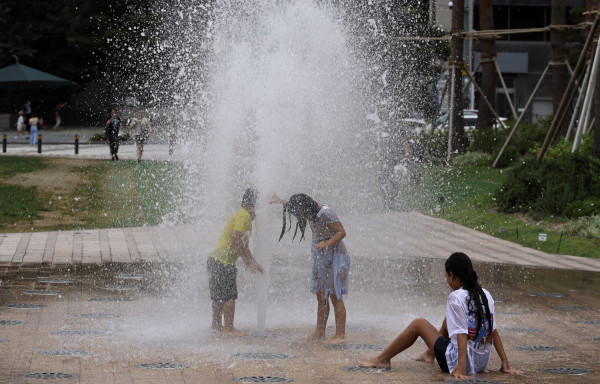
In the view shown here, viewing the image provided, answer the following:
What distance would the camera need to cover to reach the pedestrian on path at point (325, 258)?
337 inches

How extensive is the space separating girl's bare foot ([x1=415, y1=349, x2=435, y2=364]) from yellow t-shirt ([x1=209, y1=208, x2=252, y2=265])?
1.92m

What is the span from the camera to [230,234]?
893 cm

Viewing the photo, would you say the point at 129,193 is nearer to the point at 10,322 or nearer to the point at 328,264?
the point at 10,322

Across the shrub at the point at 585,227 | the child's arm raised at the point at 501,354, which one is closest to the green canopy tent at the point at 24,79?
the shrub at the point at 585,227

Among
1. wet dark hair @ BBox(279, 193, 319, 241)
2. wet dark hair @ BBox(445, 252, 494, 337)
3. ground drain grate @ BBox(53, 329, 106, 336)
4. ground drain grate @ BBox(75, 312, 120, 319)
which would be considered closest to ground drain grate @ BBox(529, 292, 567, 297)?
wet dark hair @ BBox(279, 193, 319, 241)

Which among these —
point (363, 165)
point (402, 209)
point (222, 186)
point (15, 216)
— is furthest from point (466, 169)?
point (222, 186)

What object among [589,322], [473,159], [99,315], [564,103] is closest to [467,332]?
[589,322]

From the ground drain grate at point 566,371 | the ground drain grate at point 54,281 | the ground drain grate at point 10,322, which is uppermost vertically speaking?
the ground drain grate at point 54,281

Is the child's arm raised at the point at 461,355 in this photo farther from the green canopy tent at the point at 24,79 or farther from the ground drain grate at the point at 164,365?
the green canopy tent at the point at 24,79

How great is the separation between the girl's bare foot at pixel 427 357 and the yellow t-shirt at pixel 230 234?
6.31 feet

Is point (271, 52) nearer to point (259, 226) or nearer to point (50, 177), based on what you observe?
point (259, 226)

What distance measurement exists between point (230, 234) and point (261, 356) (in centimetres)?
135

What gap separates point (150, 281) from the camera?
12.0 m

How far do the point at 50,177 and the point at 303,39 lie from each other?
16.9 metres
